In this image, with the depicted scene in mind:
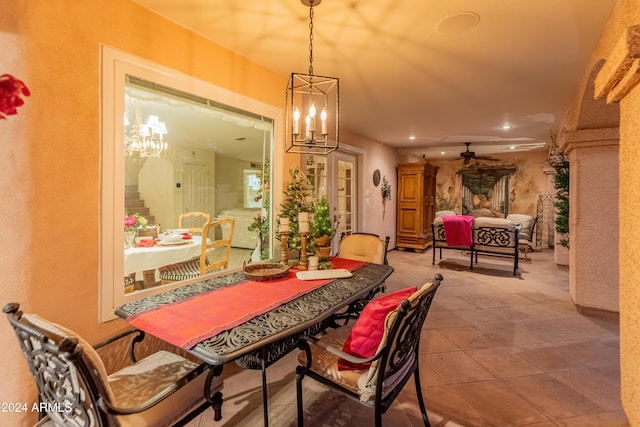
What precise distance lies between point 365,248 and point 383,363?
161 centimetres

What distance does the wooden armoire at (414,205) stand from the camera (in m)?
6.67

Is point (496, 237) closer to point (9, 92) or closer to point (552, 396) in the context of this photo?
point (552, 396)

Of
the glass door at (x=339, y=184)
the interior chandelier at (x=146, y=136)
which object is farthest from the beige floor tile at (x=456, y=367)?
the interior chandelier at (x=146, y=136)

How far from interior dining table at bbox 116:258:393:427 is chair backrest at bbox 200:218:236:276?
34.5 inches

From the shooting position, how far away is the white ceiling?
187 centimetres

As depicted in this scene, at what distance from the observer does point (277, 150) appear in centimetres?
282

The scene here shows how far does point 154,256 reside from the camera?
2.43m

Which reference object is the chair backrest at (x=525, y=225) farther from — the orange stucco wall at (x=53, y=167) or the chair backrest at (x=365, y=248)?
the orange stucco wall at (x=53, y=167)

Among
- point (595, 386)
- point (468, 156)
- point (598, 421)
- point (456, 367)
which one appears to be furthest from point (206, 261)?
point (468, 156)

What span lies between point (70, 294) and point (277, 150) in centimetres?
190

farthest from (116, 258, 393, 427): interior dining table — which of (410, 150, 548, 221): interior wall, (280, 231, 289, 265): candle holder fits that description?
(410, 150, 548, 221): interior wall

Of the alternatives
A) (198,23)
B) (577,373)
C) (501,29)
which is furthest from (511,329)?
(198,23)

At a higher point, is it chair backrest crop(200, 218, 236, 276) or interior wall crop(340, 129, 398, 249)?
interior wall crop(340, 129, 398, 249)

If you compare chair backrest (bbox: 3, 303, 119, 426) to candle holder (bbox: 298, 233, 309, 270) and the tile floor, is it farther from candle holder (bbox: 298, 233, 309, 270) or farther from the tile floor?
candle holder (bbox: 298, 233, 309, 270)
